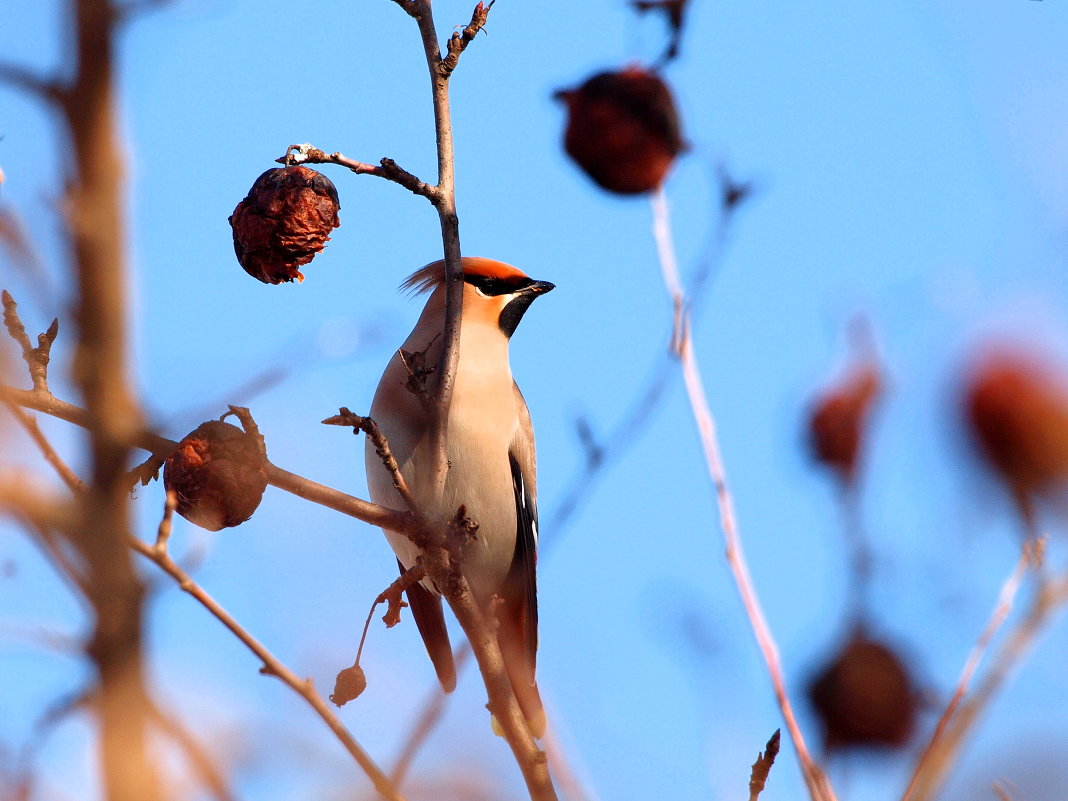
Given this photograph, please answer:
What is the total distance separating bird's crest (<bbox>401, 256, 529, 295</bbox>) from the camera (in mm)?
4285

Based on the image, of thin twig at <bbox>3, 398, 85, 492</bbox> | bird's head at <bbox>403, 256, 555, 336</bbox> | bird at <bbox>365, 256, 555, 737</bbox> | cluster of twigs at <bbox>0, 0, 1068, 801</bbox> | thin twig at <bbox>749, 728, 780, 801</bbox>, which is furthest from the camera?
bird's head at <bbox>403, 256, 555, 336</bbox>

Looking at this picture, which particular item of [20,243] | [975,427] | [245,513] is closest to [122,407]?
[20,243]

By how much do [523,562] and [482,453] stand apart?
55cm

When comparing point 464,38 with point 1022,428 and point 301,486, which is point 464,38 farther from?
point 1022,428

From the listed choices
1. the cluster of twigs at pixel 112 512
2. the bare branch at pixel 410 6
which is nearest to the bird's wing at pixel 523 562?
the bare branch at pixel 410 6

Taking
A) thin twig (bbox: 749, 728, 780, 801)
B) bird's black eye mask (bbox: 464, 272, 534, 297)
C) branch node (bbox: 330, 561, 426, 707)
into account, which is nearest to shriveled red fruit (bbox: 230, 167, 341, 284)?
branch node (bbox: 330, 561, 426, 707)

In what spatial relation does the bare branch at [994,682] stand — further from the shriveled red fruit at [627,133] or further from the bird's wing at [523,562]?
the bird's wing at [523,562]

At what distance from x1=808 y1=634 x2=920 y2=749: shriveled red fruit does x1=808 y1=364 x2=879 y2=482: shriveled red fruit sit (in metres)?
0.20

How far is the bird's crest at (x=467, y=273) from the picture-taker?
429 centimetres

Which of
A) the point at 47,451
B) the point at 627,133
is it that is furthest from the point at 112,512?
the point at 627,133

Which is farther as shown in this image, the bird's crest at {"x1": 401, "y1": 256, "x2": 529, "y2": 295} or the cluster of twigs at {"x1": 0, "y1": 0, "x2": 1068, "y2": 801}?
the bird's crest at {"x1": 401, "y1": 256, "x2": 529, "y2": 295}

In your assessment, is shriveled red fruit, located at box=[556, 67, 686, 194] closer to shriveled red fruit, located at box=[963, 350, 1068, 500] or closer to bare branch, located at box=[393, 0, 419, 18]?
bare branch, located at box=[393, 0, 419, 18]

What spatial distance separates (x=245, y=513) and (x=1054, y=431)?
1.53 metres

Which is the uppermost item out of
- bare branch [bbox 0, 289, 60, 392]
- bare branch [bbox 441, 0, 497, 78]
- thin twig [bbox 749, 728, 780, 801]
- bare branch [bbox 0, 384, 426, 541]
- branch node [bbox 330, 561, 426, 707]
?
bare branch [bbox 441, 0, 497, 78]
